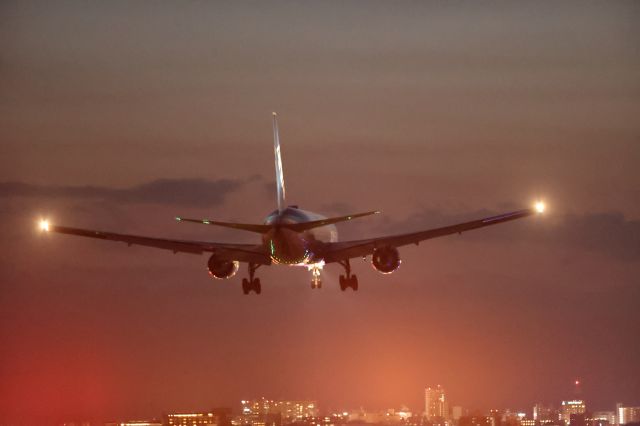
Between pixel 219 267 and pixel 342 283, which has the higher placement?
pixel 219 267

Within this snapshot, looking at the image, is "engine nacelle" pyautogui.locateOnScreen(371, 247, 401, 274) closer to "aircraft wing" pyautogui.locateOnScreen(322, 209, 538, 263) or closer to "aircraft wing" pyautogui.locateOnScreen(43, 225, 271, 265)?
"aircraft wing" pyautogui.locateOnScreen(322, 209, 538, 263)

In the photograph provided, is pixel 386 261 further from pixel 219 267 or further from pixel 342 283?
pixel 219 267

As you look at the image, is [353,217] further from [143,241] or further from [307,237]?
[143,241]

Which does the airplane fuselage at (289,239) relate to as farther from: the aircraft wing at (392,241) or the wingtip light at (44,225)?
the wingtip light at (44,225)

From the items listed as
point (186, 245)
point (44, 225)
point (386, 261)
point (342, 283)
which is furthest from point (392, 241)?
point (44, 225)

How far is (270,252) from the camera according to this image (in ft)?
303

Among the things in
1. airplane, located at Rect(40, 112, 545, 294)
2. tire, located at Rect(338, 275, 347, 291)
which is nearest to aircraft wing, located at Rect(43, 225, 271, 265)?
airplane, located at Rect(40, 112, 545, 294)

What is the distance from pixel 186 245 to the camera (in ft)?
328

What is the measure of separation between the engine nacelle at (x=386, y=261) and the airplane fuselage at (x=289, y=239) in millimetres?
5392

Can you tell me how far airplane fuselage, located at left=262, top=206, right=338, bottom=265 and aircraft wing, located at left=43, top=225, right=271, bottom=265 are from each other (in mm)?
2838

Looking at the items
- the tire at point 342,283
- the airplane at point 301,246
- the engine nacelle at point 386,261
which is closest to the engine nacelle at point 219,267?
the airplane at point 301,246

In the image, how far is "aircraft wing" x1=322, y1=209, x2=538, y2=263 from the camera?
9681 cm

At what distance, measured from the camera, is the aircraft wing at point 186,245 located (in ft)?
320

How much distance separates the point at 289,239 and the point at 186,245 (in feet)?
39.0
